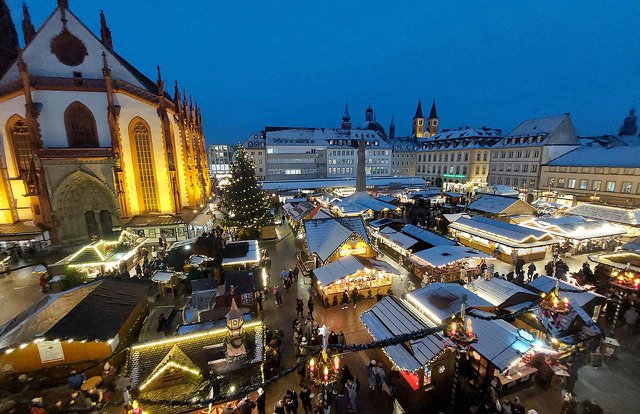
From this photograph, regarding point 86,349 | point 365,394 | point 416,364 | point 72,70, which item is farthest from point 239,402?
point 72,70

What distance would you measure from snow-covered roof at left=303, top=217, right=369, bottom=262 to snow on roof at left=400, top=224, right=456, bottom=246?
14.6 feet

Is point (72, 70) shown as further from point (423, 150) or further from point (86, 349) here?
point (423, 150)

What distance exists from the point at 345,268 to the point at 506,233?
12980 millimetres

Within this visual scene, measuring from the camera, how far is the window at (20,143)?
69.0 ft

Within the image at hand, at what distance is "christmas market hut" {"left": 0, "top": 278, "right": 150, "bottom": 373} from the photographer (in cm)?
859

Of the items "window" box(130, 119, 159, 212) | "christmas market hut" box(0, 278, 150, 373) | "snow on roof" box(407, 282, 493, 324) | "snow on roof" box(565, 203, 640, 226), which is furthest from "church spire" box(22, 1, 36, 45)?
"snow on roof" box(565, 203, 640, 226)

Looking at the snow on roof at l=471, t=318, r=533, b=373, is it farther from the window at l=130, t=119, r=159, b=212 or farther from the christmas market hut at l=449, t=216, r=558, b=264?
the window at l=130, t=119, r=159, b=212

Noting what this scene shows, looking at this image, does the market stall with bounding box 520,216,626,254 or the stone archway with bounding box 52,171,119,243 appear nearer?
the market stall with bounding box 520,216,626,254

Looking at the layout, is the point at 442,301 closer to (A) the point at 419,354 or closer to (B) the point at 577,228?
(A) the point at 419,354

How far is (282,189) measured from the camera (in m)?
43.2

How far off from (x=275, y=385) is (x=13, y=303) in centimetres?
1530

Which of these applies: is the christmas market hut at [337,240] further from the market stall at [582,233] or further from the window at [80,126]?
the window at [80,126]

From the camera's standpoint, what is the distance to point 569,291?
11250 millimetres

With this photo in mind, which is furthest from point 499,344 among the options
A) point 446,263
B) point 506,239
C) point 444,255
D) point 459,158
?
point 459,158
